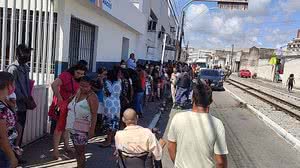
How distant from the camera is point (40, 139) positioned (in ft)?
25.4

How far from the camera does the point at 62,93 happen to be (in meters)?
6.86

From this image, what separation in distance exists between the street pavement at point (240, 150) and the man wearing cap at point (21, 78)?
73 centimetres

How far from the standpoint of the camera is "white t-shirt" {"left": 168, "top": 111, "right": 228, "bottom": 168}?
134 inches

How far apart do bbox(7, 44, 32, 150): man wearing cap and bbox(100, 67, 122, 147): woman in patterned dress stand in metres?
1.66

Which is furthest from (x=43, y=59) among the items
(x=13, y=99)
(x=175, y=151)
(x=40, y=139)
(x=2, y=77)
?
(x=175, y=151)

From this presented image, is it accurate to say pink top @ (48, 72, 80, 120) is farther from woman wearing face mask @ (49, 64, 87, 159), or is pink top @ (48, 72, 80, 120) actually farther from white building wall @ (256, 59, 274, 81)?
white building wall @ (256, 59, 274, 81)

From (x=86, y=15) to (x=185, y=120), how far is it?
382 inches

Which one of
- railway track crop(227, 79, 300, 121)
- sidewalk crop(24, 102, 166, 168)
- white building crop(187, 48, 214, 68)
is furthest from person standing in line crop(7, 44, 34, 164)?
white building crop(187, 48, 214, 68)

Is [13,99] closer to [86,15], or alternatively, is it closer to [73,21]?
[73,21]

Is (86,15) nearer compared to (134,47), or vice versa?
(86,15)

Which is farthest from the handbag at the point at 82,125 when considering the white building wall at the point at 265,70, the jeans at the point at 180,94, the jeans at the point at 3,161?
the white building wall at the point at 265,70

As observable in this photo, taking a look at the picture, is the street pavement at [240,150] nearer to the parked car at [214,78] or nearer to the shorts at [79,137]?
the shorts at [79,137]

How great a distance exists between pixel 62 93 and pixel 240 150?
13.6 ft

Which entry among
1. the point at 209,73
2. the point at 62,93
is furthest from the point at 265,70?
the point at 62,93
